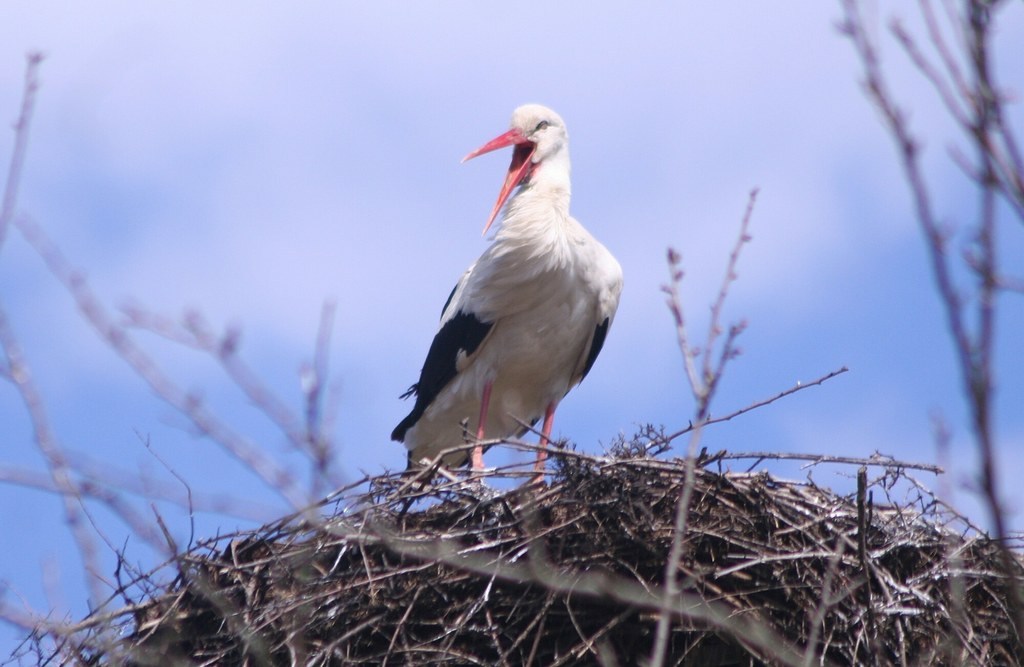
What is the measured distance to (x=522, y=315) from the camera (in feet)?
19.9

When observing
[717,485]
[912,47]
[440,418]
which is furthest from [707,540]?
[912,47]

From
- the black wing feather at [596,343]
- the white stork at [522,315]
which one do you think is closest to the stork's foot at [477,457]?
the white stork at [522,315]

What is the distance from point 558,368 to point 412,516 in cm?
176

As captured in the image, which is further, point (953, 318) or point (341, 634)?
point (341, 634)

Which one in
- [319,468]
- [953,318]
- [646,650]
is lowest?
[953,318]

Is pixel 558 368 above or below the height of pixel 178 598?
above

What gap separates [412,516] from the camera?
469 cm

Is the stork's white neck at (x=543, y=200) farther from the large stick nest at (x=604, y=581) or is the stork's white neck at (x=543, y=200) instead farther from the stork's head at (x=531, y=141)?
the large stick nest at (x=604, y=581)

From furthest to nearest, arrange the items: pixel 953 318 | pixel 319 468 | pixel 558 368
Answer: pixel 558 368 < pixel 319 468 < pixel 953 318

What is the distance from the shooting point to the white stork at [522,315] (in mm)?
5961

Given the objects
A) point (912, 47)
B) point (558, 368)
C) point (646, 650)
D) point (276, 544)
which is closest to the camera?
point (912, 47)

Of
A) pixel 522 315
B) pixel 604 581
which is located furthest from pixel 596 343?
pixel 604 581

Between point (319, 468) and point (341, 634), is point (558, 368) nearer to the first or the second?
point (341, 634)

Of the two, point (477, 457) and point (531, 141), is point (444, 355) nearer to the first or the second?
point (477, 457)
